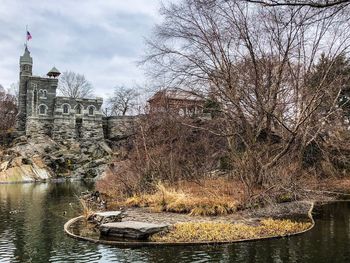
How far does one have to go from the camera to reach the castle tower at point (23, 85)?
56.1 metres

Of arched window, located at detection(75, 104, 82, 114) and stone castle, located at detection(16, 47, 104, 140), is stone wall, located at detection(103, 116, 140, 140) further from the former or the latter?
arched window, located at detection(75, 104, 82, 114)

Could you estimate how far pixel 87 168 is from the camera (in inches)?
1969

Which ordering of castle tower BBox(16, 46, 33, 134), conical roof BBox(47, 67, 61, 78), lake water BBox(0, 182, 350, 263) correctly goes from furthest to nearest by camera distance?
conical roof BBox(47, 67, 61, 78) → castle tower BBox(16, 46, 33, 134) → lake water BBox(0, 182, 350, 263)

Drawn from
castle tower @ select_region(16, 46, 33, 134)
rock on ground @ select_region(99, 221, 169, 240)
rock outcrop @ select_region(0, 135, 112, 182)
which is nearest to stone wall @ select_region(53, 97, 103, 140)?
rock outcrop @ select_region(0, 135, 112, 182)

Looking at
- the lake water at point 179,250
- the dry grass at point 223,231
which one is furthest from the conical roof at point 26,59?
the dry grass at point 223,231

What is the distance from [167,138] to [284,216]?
8724mm

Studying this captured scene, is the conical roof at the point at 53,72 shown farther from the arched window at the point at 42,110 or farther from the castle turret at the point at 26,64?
the arched window at the point at 42,110

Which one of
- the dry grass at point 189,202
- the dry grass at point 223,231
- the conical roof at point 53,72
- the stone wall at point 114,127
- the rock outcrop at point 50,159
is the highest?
the conical roof at point 53,72

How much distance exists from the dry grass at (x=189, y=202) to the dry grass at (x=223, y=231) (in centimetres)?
236

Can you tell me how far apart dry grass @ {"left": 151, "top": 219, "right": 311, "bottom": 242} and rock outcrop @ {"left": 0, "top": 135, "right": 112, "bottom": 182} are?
3534 centimetres

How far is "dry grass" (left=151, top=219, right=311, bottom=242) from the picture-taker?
1176cm

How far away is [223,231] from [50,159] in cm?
4108

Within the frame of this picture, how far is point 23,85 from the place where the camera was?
188ft

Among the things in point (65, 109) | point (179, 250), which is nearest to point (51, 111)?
point (65, 109)
